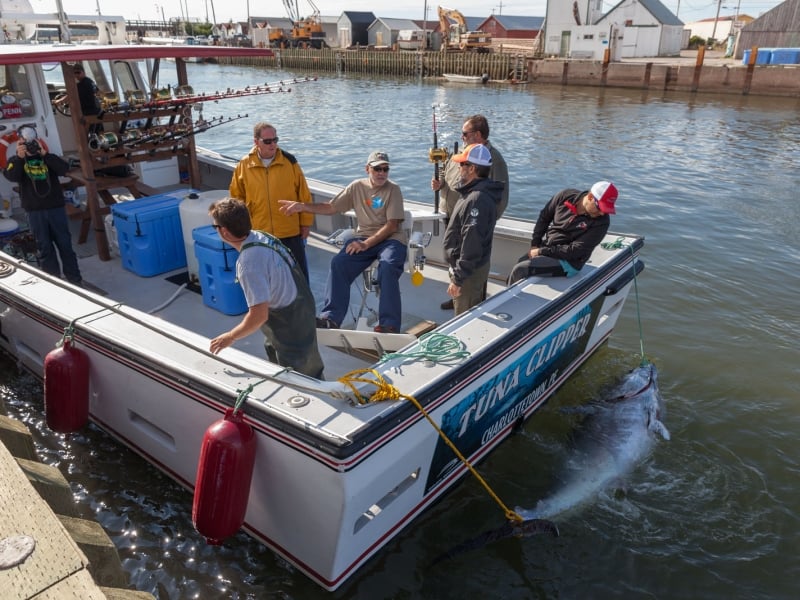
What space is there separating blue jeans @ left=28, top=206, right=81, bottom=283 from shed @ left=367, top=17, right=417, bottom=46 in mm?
55243

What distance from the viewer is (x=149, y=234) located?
547 cm

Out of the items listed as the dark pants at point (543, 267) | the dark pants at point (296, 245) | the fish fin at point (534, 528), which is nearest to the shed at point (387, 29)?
the dark pants at point (296, 245)

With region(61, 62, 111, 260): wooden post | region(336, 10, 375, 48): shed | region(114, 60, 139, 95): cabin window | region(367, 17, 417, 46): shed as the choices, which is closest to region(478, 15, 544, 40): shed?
region(367, 17, 417, 46): shed

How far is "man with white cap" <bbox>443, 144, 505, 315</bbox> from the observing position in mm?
3967

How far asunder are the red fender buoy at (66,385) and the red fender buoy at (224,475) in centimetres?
140

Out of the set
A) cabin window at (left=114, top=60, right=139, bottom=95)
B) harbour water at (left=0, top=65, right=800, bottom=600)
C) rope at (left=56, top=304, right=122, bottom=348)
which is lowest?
harbour water at (left=0, top=65, right=800, bottom=600)

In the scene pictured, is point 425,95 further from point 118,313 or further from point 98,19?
point 118,313

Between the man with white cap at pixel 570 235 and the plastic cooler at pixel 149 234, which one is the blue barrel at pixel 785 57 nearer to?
the man with white cap at pixel 570 235

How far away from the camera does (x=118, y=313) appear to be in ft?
12.8

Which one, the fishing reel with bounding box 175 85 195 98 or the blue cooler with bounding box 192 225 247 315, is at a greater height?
the fishing reel with bounding box 175 85 195 98

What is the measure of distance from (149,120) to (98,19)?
7.02 ft

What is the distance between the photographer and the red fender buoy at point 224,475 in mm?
2922

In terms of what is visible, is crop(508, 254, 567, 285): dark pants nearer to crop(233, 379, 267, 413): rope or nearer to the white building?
crop(233, 379, 267, 413): rope

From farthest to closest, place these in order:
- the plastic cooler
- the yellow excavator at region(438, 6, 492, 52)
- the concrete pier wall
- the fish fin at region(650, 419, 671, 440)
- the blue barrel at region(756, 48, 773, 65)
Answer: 1. the yellow excavator at region(438, 6, 492, 52)
2. the blue barrel at region(756, 48, 773, 65)
3. the concrete pier wall
4. the plastic cooler
5. the fish fin at region(650, 419, 671, 440)
